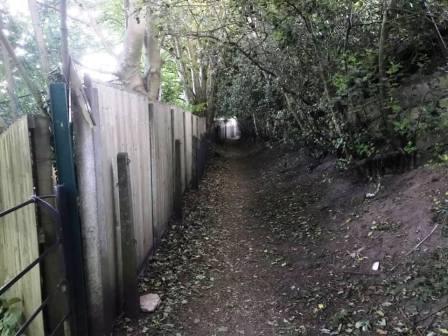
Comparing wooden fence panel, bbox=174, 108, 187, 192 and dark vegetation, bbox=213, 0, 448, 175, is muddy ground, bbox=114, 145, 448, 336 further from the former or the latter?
wooden fence panel, bbox=174, 108, 187, 192

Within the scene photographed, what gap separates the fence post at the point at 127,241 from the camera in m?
3.67

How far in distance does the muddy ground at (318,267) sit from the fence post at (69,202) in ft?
2.28

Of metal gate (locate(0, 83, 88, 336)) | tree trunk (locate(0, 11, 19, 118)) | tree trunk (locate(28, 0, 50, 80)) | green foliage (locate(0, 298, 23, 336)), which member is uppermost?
tree trunk (locate(28, 0, 50, 80))

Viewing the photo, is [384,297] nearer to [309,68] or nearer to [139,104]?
[139,104]

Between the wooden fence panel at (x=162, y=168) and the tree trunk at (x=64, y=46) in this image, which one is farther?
the wooden fence panel at (x=162, y=168)

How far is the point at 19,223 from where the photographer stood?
295cm

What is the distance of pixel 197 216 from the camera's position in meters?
7.42

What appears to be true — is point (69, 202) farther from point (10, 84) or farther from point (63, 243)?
point (10, 84)

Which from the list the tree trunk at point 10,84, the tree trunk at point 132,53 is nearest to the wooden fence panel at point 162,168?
the tree trunk at point 10,84

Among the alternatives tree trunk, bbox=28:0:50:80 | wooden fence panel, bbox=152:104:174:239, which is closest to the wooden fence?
tree trunk, bbox=28:0:50:80

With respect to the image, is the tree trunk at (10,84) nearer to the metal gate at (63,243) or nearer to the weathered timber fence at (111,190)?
the weathered timber fence at (111,190)

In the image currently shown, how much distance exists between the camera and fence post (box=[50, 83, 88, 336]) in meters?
2.87

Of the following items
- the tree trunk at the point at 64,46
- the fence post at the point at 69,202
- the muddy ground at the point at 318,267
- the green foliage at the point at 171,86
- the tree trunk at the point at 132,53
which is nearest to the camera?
the fence post at the point at 69,202

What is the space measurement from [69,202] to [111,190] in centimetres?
68
